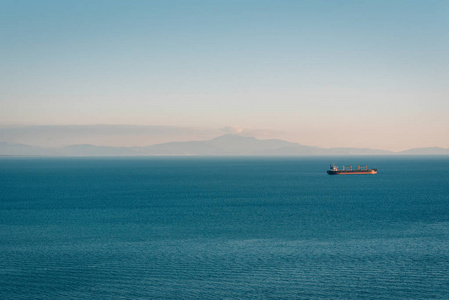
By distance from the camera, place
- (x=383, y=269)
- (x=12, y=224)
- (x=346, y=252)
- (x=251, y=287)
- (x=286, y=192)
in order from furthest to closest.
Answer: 1. (x=286, y=192)
2. (x=12, y=224)
3. (x=346, y=252)
4. (x=383, y=269)
5. (x=251, y=287)

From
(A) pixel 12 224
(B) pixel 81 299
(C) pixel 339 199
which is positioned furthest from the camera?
(C) pixel 339 199

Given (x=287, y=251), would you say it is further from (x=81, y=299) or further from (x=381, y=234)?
(x=81, y=299)

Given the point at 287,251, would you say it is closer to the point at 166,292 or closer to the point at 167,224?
the point at 166,292

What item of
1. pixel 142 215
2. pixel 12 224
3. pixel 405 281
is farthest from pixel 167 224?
pixel 405 281

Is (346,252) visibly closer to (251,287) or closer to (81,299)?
(251,287)

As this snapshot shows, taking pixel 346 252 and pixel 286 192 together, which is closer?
pixel 346 252

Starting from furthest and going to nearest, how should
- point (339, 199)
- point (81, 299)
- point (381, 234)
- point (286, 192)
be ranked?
point (286, 192) → point (339, 199) → point (381, 234) → point (81, 299)

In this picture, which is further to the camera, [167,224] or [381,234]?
[167,224]

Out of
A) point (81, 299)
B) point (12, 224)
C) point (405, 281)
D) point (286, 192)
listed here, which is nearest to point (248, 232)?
point (405, 281)

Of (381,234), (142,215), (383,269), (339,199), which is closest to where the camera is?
(383,269)
